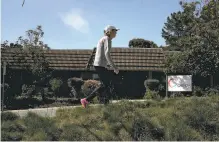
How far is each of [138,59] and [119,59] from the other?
1267 millimetres

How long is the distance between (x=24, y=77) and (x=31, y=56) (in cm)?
296

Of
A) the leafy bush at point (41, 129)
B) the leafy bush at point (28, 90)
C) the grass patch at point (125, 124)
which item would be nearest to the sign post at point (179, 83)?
the grass patch at point (125, 124)

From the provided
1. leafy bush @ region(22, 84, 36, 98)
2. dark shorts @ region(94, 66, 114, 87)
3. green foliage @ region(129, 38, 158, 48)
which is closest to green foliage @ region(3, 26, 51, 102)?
leafy bush @ region(22, 84, 36, 98)

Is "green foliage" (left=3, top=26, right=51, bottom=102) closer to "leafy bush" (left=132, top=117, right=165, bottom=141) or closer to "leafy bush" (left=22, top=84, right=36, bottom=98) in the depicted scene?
"leafy bush" (left=22, top=84, right=36, bottom=98)

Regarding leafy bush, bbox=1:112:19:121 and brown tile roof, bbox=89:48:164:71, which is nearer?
leafy bush, bbox=1:112:19:121

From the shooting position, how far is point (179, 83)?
14711 millimetres

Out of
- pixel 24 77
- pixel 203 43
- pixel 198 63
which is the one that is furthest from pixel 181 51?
pixel 24 77

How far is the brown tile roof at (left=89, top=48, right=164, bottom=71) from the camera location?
75.6 feet

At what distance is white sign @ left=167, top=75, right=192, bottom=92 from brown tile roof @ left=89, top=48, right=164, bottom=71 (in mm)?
7685

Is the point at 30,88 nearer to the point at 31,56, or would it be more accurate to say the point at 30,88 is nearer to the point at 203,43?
the point at 31,56

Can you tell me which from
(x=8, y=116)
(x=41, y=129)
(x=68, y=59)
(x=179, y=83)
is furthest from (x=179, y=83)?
(x=68, y=59)

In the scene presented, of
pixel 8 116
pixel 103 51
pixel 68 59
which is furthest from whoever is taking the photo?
pixel 68 59

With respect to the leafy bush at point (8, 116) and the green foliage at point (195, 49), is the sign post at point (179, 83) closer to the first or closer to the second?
the green foliage at point (195, 49)

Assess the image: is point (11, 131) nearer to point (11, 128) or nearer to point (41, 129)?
point (11, 128)
